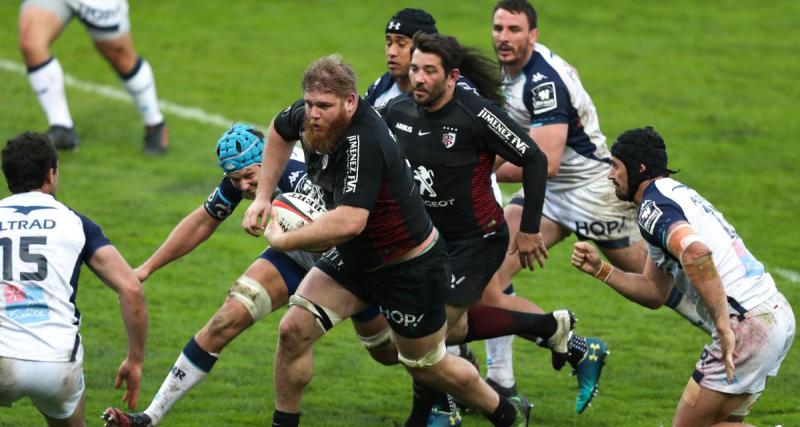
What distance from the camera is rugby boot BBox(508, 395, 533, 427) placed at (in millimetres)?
7836

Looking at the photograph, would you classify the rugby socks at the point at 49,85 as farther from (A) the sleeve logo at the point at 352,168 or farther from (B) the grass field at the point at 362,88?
(A) the sleeve logo at the point at 352,168

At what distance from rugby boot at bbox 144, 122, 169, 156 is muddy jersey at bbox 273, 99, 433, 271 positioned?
7.61 meters

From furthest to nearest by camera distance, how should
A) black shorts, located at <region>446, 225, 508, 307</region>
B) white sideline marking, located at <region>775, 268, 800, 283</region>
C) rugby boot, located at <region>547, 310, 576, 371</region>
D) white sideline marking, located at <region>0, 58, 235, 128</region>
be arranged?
white sideline marking, located at <region>0, 58, 235, 128</region>, white sideline marking, located at <region>775, 268, 800, 283</region>, rugby boot, located at <region>547, 310, 576, 371</region>, black shorts, located at <region>446, 225, 508, 307</region>

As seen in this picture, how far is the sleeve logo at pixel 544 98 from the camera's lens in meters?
8.77

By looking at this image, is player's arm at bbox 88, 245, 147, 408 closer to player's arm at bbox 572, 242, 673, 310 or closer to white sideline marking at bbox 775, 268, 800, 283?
player's arm at bbox 572, 242, 673, 310

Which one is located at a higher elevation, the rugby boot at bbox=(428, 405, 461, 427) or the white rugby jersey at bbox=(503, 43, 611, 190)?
the white rugby jersey at bbox=(503, 43, 611, 190)

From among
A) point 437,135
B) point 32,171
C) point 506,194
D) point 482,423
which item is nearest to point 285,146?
point 437,135

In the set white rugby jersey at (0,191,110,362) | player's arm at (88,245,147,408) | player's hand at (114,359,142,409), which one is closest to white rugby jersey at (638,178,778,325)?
player's arm at (88,245,147,408)

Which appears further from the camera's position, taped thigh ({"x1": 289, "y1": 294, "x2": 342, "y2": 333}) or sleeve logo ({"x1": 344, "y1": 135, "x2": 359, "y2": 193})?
taped thigh ({"x1": 289, "y1": 294, "x2": 342, "y2": 333})

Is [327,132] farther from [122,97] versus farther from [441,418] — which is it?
[122,97]

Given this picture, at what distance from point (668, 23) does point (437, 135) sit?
13.2 meters

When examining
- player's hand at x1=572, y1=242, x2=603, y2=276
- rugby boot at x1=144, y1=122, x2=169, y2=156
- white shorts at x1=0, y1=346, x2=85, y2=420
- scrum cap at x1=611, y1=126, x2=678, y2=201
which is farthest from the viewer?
rugby boot at x1=144, y1=122, x2=169, y2=156

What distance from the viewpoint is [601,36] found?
1928 centimetres

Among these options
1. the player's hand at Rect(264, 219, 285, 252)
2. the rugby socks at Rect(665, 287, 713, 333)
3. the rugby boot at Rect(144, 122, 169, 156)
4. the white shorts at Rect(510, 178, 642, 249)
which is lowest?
the rugby boot at Rect(144, 122, 169, 156)
